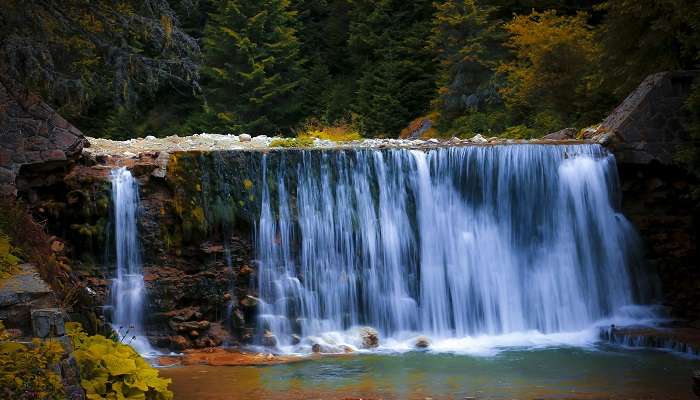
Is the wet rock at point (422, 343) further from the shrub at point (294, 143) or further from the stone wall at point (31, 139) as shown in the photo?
the stone wall at point (31, 139)

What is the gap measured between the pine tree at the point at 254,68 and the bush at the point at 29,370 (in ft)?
84.6

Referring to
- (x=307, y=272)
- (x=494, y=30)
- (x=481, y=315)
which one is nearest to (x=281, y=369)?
(x=307, y=272)

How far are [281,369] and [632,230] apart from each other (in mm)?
7412

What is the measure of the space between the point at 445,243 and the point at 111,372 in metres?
7.87

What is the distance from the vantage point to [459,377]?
398 inches

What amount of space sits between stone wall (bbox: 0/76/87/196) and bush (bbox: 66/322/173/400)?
494 cm

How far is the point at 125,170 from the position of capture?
43.5 ft

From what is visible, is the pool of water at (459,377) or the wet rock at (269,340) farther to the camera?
→ the wet rock at (269,340)

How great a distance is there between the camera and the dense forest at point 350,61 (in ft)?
33.0

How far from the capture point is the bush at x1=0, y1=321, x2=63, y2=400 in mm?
5578

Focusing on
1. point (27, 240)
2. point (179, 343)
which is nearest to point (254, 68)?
point (179, 343)

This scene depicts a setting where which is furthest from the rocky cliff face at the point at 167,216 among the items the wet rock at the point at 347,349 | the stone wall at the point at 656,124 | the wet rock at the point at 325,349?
the wet rock at the point at 347,349

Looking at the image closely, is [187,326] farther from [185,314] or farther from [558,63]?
[558,63]

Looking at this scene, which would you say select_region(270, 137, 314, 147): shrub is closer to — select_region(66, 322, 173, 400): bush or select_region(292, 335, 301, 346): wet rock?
select_region(292, 335, 301, 346): wet rock
